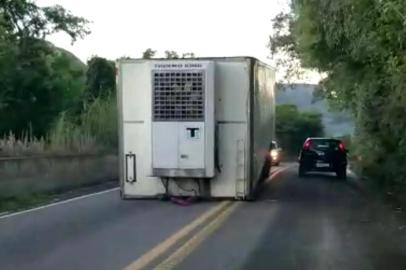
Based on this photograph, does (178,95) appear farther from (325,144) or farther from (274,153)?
(274,153)

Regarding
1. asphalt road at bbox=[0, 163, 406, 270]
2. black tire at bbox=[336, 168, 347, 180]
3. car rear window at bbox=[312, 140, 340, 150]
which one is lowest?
black tire at bbox=[336, 168, 347, 180]

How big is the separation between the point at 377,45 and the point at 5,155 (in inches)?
394

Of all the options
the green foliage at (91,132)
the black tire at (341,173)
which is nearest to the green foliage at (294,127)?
the green foliage at (91,132)

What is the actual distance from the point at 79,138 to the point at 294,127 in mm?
54627

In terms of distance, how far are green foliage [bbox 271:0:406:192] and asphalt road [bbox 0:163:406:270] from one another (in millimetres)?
2946

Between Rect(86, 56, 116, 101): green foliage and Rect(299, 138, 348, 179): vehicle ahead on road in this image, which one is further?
Rect(86, 56, 116, 101): green foliage

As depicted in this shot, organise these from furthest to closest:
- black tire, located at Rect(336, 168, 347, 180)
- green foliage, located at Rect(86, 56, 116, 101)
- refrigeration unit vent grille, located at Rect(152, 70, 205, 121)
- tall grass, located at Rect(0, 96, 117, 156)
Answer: green foliage, located at Rect(86, 56, 116, 101) < black tire, located at Rect(336, 168, 347, 180) < tall grass, located at Rect(0, 96, 117, 156) < refrigeration unit vent grille, located at Rect(152, 70, 205, 121)

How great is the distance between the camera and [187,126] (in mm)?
17562

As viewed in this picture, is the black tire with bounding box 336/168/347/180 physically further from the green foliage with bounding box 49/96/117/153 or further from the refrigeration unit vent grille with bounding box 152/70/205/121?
the refrigeration unit vent grille with bounding box 152/70/205/121

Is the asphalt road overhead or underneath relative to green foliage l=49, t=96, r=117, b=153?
underneath

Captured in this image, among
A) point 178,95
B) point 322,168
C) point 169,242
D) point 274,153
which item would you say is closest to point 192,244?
point 169,242

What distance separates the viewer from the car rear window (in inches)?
1214

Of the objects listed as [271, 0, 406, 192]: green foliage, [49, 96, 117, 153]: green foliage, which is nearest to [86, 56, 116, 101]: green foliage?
[49, 96, 117, 153]: green foliage


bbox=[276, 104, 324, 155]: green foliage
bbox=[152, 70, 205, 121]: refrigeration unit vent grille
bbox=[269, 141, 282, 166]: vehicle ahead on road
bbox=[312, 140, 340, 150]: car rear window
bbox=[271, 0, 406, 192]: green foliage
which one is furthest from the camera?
bbox=[276, 104, 324, 155]: green foliage
